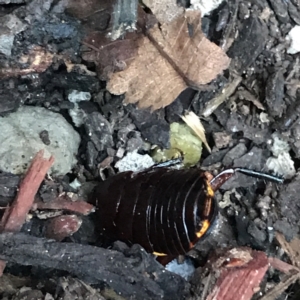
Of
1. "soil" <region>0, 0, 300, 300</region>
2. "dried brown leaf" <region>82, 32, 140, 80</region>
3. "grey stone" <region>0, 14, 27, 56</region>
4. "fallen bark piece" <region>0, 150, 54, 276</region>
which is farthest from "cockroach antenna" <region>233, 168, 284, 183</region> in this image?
"grey stone" <region>0, 14, 27, 56</region>

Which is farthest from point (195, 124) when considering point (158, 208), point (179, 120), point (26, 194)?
point (26, 194)

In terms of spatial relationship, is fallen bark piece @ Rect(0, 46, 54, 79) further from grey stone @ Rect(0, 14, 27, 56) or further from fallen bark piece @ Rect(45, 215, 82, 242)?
fallen bark piece @ Rect(45, 215, 82, 242)

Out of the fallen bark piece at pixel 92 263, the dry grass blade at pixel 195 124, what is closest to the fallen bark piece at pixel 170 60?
the dry grass blade at pixel 195 124

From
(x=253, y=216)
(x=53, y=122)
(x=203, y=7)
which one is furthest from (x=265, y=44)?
(x=53, y=122)

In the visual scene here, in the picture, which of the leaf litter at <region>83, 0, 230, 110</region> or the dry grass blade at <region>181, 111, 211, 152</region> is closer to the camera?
the leaf litter at <region>83, 0, 230, 110</region>

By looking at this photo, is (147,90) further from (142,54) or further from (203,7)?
(203,7)

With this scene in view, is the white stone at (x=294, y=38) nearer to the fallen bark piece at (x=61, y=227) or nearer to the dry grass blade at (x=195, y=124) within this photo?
the dry grass blade at (x=195, y=124)

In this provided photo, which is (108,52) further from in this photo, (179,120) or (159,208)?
(159,208)
